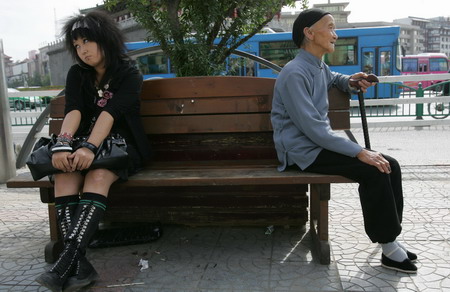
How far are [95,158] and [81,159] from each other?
0.10m

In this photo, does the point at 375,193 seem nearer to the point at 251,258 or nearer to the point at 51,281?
the point at 251,258

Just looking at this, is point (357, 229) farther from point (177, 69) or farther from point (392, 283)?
point (177, 69)

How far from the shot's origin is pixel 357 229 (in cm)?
350

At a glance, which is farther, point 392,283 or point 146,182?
point 146,182

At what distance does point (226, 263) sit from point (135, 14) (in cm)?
260

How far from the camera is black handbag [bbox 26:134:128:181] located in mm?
2660

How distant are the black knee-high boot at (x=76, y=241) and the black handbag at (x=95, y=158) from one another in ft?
0.67

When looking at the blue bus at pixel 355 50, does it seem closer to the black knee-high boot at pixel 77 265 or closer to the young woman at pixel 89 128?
the young woman at pixel 89 128

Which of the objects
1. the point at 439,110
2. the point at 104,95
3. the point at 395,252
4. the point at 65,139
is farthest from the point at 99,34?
the point at 439,110

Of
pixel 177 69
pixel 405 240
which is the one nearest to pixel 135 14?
pixel 177 69

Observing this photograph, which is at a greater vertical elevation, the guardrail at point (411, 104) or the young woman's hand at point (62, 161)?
the young woman's hand at point (62, 161)

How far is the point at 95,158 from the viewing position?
2678mm

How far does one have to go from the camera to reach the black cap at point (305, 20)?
2.89 metres

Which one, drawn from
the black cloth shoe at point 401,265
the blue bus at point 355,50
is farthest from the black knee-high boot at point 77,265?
the blue bus at point 355,50
